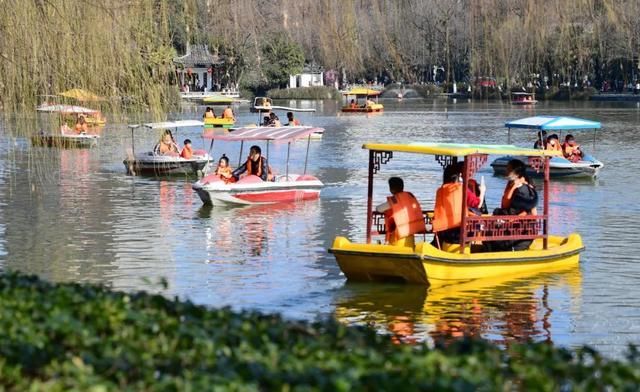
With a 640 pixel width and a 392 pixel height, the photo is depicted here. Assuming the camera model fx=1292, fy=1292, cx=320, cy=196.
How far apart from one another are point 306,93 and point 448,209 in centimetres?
9179

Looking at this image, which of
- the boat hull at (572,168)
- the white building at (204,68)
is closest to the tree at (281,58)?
the white building at (204,68)

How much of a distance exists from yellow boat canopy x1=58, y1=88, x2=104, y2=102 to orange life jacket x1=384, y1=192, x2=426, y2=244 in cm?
414

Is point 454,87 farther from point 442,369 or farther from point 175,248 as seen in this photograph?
point 442,369

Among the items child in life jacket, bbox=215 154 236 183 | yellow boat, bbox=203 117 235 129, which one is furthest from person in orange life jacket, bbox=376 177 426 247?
yellow boat, bbox=203 117 235 129

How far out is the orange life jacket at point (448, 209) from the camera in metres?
17.3

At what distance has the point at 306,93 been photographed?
356ft

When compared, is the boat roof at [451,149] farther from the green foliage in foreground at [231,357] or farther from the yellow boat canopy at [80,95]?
the green foliage in foreground at [231,357]

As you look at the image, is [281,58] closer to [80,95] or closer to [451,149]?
[451,149]

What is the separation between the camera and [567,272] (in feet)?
60.6

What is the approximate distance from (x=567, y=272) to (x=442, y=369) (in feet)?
41.4

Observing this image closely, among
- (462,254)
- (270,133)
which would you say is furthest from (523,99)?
(462,254)

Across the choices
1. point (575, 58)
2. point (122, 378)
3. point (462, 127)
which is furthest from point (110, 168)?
point (575, 58)

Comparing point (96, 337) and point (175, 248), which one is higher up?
point (96, 337)

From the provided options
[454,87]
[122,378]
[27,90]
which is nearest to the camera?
[122,378]
